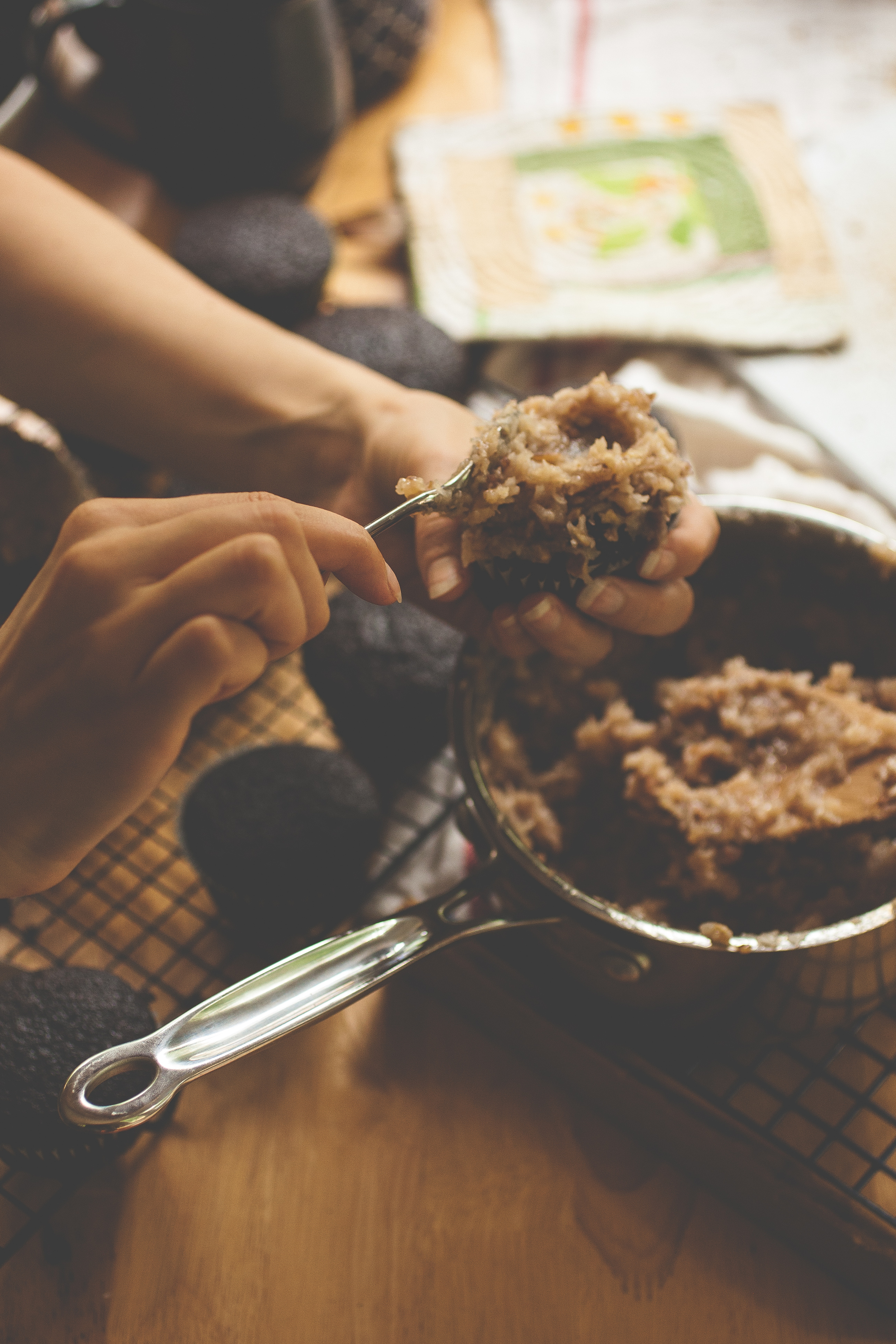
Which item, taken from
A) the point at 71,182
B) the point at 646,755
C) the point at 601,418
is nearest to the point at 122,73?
the point at 71,182

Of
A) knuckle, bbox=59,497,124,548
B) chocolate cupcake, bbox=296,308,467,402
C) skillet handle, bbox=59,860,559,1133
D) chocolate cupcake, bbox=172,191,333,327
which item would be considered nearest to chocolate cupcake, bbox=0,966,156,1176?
skillet handle, bbox=59,860,559,1133

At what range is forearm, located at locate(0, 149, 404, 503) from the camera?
0.85 metres

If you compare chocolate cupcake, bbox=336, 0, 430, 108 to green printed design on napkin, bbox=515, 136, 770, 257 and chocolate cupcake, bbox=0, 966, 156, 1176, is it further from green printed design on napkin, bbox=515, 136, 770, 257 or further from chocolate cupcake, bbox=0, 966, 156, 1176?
chocolate cupcake, bbox=0, 966, 156, 1176

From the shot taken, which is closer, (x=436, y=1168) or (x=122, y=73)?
(x=436, y=1168)

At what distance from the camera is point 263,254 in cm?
126

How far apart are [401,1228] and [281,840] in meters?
0.33

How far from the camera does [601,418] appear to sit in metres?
0.68

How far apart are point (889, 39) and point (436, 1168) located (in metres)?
2.01

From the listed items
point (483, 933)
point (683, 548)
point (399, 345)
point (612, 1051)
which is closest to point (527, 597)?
point (683, 548)

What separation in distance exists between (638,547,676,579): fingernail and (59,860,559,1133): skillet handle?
0.84 feet

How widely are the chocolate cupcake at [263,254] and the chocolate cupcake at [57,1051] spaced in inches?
34.9

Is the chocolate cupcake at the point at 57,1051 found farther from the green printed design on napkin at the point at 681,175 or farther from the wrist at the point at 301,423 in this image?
the green printed design on napkin at the point at 681,175

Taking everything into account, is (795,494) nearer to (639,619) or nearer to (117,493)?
(639,619)

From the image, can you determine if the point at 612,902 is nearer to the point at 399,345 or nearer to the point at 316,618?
the point at 316,618
